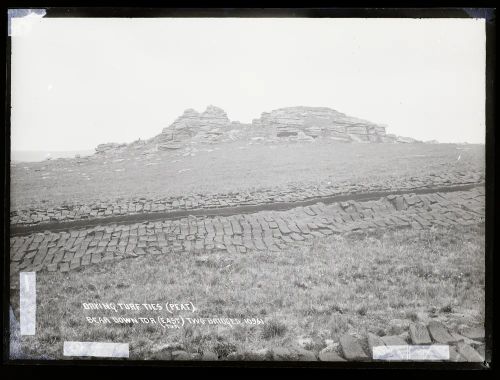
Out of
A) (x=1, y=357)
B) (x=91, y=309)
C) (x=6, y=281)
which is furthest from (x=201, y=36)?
(x=1, y=357)

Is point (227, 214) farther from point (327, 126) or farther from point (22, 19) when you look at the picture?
point (22, 19)

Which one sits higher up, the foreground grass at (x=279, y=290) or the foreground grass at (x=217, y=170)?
the foreground grass at (x=217, y=170)

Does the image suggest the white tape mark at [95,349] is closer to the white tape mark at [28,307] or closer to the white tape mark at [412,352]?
the white tape mark at [28,307]

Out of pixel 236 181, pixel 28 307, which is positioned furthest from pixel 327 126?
pixel 28 307

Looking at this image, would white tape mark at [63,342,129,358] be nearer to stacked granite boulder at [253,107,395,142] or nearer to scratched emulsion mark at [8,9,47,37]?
stacked granite boulder at [253,107,395,142]

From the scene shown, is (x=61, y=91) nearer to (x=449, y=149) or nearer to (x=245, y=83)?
(x=245, y=83)

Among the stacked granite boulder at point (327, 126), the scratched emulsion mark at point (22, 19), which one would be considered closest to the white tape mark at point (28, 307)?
the scratched emulsion mark at point (22, 19)
